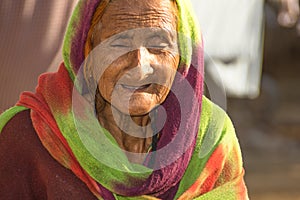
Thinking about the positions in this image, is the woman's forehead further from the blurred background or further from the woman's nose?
the blurred background

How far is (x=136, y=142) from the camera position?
6.52ft

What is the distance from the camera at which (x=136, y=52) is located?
1.84m

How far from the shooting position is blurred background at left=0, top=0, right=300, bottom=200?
2.45m

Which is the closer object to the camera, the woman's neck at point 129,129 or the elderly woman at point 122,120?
the elderly woman at point 122,120

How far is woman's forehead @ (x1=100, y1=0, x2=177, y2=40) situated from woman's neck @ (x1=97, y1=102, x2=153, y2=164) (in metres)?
0.19

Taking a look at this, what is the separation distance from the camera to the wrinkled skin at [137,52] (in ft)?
6.01

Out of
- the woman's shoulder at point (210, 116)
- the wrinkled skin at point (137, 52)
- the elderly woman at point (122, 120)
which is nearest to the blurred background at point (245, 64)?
the woman's shoulder at point (210, 116)

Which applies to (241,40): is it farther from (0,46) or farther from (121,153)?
(121,153)

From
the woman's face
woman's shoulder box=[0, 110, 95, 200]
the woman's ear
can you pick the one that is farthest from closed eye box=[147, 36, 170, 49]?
woman's shoulder box=[0, 110, 95, 200]

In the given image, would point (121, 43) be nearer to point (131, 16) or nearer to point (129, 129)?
point (131, 16)

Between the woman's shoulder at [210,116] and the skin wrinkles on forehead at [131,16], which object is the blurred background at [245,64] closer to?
the woman's shoulder at [210,116]

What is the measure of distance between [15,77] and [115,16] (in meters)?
0.69

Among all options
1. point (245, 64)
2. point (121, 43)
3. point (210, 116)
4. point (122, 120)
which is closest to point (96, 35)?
point (121, 43)

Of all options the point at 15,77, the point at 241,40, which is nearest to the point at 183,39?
the point at 15,77
